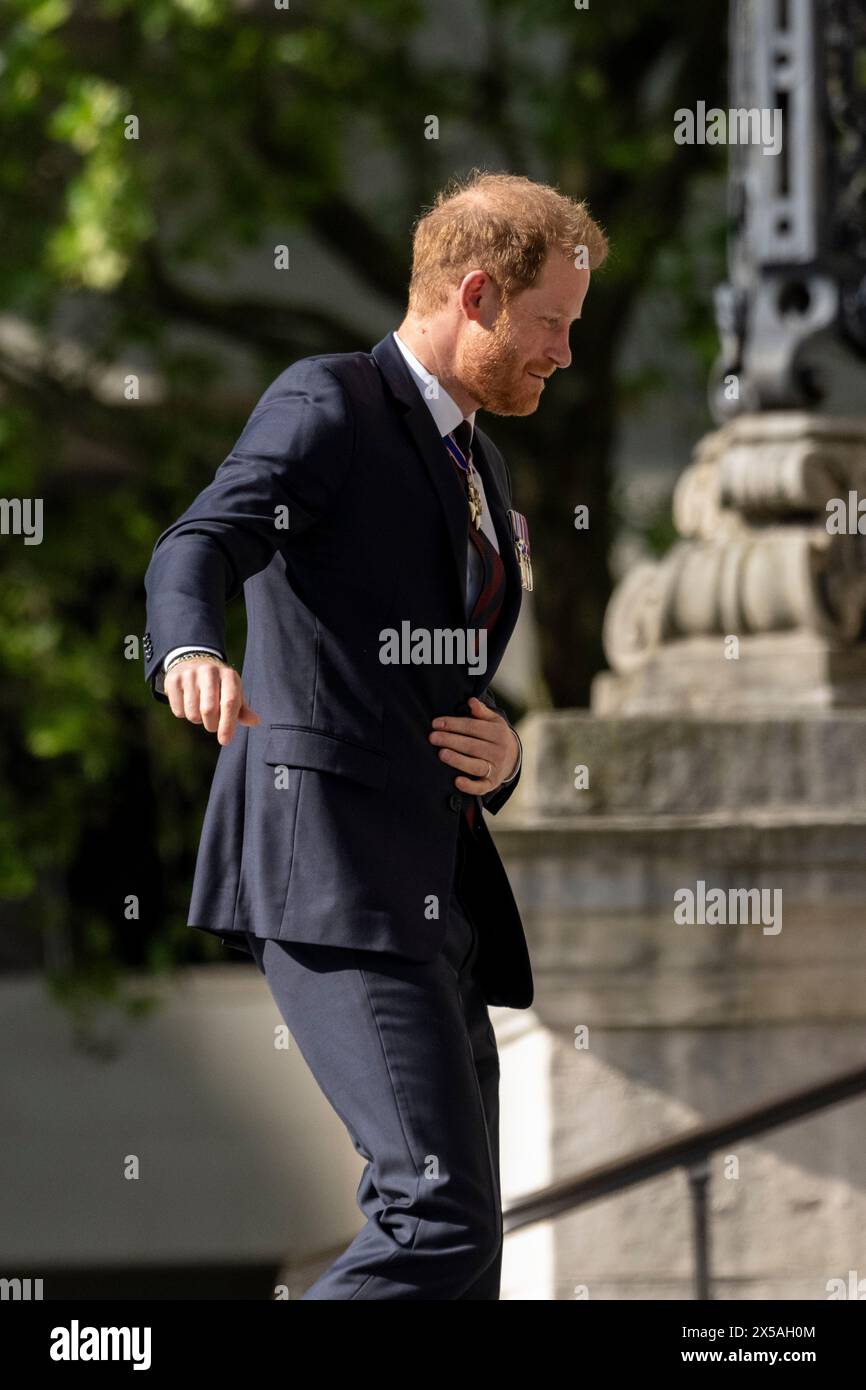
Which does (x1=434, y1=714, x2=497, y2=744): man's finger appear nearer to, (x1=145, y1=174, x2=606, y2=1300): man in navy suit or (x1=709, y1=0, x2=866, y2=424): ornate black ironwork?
(x1=145, y1=174, x2=606, y2=1300): man in navy suit

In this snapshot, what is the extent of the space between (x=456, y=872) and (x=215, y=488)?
2.05ft

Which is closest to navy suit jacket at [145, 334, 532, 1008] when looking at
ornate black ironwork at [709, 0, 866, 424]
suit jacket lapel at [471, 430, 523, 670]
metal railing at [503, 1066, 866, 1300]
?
suit jacket lapel at [471, 430, 523, 670]

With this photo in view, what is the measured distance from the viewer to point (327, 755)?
2631 mm

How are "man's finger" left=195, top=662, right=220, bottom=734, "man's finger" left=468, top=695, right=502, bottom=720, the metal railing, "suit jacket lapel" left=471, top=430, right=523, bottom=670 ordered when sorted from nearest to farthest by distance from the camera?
"man's finger" left=195, top=662, right=220, bottom=734, "man's finger" left=468, top=695, right=502, bottom=720, "suit jacket lapel" left=471, top=430, right=523, bottom=670, the metal railing

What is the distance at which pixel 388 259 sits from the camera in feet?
30.7

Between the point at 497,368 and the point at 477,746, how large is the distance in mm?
482

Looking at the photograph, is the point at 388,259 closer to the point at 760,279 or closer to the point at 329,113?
the point at 329,113

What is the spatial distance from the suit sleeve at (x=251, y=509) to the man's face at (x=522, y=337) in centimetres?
18

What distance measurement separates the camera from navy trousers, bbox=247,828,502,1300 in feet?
8.31

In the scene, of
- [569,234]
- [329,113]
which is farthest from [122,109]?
[569,234]

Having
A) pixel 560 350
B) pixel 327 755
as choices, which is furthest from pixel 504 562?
pixel 327 755

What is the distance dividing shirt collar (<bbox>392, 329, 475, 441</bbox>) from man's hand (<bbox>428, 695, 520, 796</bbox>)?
Result: 0.36m

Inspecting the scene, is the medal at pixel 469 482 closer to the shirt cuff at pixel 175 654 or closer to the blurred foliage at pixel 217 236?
the shirt cuff at pixel 175 654

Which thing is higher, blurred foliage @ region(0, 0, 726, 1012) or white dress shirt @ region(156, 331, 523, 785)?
blurred foliage @ region(0, 0, 726, 1012)
